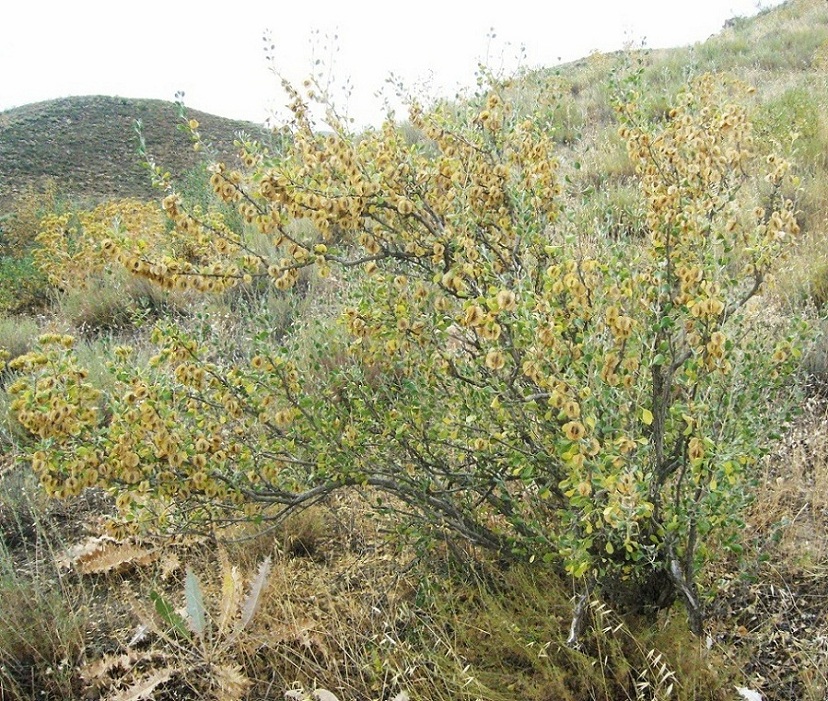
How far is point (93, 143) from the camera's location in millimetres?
21547

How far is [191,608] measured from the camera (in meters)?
2.29

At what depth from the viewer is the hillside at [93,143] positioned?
61.2 feet

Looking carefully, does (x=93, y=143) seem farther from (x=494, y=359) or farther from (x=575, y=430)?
(x=575, y=430)

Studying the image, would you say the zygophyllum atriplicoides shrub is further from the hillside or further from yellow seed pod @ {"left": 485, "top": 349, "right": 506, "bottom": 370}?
the hillside

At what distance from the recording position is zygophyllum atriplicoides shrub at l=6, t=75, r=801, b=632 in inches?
64.7

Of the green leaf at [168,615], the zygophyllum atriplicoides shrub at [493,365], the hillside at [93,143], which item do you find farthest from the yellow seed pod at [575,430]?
the hillside at [93,143]

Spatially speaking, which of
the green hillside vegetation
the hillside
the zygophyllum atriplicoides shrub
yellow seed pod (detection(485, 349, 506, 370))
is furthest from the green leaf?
the hillside

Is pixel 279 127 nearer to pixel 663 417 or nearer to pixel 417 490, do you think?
pixel 417 490

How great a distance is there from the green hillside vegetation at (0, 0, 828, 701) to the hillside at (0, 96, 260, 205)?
16.0m

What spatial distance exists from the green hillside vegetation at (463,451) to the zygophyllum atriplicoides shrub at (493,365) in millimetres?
14

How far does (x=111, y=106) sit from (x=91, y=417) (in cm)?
2654

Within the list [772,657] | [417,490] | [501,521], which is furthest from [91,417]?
[772,657]

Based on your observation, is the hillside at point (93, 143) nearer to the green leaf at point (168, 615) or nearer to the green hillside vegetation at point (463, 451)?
the green hillside vegetation at point (463, 451)

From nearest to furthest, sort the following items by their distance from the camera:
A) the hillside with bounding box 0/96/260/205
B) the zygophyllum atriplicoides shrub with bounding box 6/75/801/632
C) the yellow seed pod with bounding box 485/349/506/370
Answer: the yellow seed pod with bounding box 485/349/506/370 < the zygophyllum atriplicoides shrub with bounding box 6/75/801/632 < the hillside with bounding box 0/96/260/205
